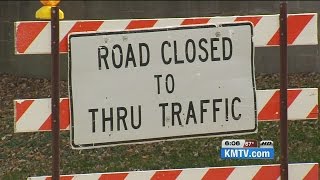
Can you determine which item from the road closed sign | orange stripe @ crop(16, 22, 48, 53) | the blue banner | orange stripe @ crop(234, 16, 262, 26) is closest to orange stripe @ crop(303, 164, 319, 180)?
the blue banner

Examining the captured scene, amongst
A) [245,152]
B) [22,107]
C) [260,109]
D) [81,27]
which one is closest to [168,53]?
[81,27]

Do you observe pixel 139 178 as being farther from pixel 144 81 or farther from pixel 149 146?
pixel 149 146

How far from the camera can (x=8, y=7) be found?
10664 mm

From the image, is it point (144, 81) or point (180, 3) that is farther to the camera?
point (180, 3)

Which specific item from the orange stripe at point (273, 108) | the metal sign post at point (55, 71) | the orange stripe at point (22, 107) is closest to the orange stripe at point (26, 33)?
the metal sign post at point (55, 71)

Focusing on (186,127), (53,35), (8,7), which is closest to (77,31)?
(53,35)

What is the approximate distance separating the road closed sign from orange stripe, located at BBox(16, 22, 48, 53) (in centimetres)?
26

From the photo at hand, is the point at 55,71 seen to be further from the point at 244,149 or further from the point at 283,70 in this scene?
the point at 283,70

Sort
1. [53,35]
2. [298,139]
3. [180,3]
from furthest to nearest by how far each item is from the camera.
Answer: [180,3] → [298,139] → [53,35]

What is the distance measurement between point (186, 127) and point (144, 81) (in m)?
0.45

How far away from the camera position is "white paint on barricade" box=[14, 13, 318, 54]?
13.6 feet

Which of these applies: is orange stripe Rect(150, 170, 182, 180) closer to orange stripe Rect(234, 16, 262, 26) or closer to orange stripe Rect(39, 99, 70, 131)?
orange stripe Rect(39, 99, 70, 131)

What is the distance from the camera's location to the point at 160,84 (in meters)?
4.27

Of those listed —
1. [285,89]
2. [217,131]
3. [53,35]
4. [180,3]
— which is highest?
[180,3]
